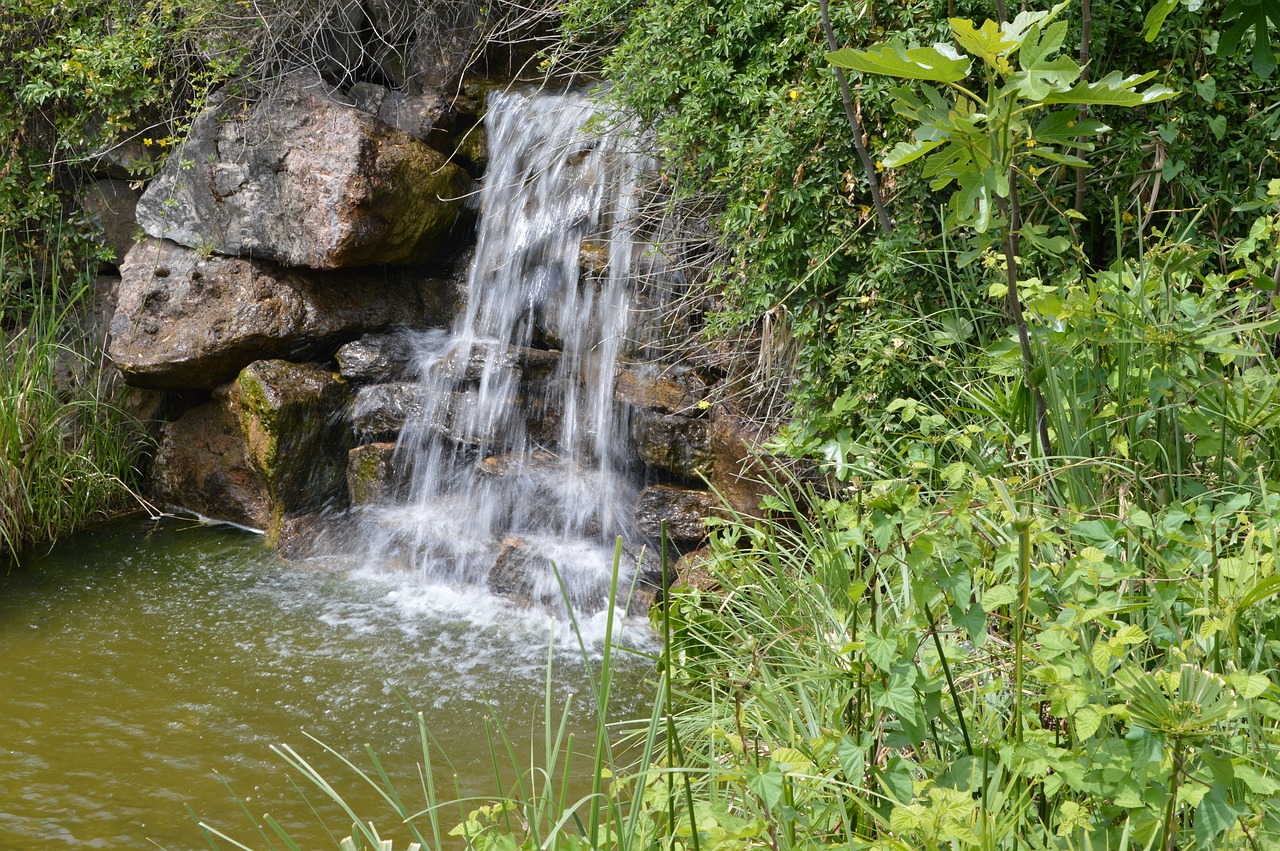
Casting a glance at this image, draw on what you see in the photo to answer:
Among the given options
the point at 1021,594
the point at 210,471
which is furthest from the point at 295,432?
the point at 1021,594

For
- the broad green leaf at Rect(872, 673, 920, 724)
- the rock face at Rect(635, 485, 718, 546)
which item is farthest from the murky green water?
the broad green leaf at Rect(872, 673, 920, 724)

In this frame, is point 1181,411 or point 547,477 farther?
point 547,477

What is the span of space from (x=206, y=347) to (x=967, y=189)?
16.3 feet

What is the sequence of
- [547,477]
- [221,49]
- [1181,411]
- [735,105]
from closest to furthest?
[1181,411]
[735,105]
[547,477]
[221,49]

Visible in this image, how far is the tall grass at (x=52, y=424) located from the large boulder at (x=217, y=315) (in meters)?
0.30

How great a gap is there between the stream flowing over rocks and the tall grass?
0.25 m

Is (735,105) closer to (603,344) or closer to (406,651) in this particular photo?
(603,344)

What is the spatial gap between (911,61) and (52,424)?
16.9 ft

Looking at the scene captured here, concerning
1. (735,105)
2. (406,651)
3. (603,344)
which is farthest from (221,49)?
(406,651)

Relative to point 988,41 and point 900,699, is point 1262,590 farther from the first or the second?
point 988,41

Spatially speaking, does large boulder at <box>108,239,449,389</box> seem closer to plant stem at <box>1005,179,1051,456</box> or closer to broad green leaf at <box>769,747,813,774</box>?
plant stem at <box>1005,179,1051,456</box>

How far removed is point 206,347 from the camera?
5602mm

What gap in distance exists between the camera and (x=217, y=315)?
566cm

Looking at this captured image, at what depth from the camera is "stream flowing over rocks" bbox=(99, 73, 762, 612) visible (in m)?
5.03
